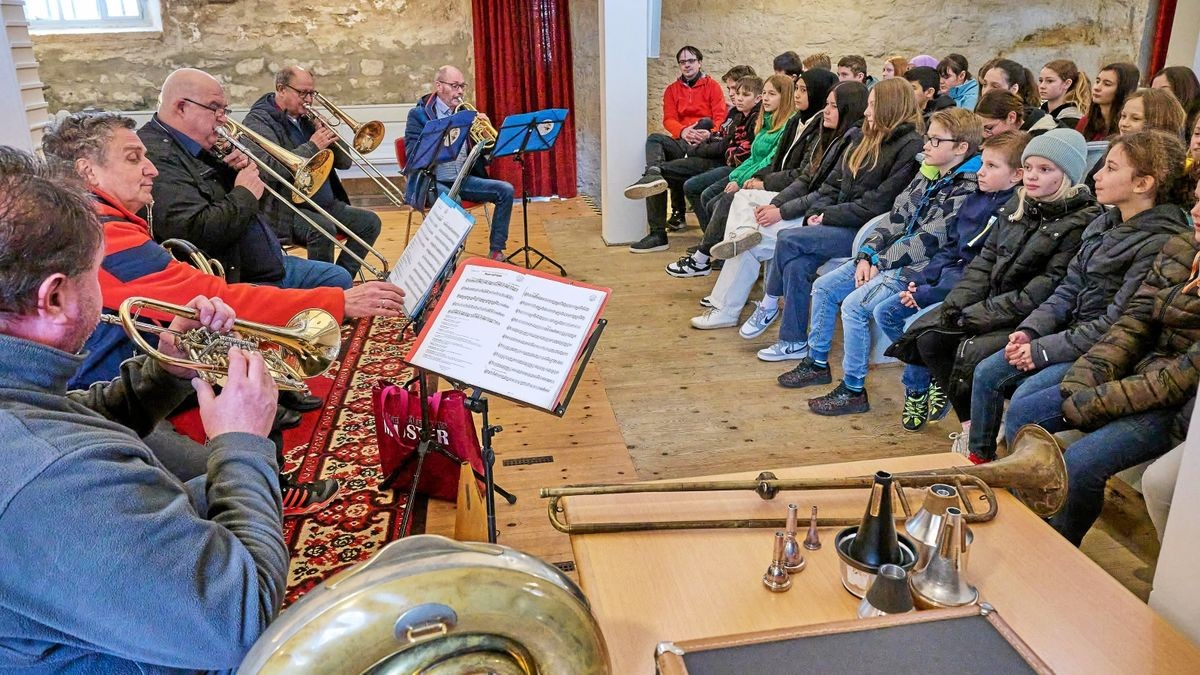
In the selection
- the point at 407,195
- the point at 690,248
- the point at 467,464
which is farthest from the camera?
the point at 690,248

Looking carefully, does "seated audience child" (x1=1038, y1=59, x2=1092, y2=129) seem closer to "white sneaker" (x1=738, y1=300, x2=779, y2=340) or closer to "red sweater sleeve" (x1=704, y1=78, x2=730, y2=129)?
"white sneaker" (x1=738, y1=300, x2=779, y2=340)

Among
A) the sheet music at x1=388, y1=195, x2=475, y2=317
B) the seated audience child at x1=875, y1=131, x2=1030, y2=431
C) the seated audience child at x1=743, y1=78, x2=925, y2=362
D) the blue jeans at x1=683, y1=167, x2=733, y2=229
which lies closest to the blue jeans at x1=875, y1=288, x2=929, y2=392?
the seated audience child at x1=875, y1=131, x2=1030, y2=431

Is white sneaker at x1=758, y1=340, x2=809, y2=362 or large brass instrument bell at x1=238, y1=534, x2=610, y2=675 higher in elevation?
large brass instrument bell at x1=238, y1=534, x2=610, y2=675

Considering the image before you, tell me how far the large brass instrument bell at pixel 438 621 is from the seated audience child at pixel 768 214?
3.39 metres

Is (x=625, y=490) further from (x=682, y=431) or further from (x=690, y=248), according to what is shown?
(x=690, y=248)

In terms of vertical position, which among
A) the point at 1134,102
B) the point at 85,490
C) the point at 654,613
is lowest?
the point at 654,613

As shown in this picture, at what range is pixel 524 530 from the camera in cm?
250

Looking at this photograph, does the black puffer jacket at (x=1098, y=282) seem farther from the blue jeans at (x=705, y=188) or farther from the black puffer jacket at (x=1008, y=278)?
the blue jeans at (x=705, y=188)

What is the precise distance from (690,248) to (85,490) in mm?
4930

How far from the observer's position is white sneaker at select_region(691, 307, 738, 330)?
4281 millimetres

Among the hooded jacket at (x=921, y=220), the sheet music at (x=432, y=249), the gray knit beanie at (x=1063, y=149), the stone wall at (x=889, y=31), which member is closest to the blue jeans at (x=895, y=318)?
the hooded jacket at (x=921, y=220)

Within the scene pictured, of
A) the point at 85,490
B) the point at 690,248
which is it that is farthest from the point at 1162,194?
the point at 690,248

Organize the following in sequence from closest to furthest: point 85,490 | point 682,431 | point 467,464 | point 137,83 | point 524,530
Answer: point 85,490
point 467,464
point 524,530
point 682,431
point 137,83

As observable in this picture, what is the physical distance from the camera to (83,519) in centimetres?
95
